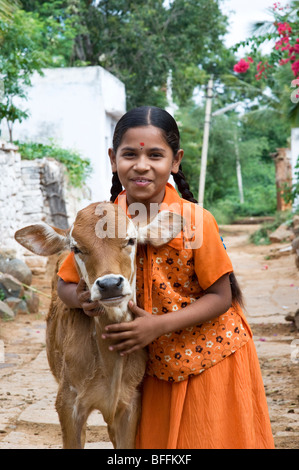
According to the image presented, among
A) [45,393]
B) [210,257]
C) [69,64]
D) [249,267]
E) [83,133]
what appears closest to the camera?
[210,257]

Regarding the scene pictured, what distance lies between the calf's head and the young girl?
0.08 meters

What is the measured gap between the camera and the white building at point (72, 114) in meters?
14.3

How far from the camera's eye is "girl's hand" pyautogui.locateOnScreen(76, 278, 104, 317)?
2.22 meters

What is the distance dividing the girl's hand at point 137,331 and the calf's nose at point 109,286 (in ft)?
0.59

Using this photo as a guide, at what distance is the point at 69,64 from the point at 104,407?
1794cm

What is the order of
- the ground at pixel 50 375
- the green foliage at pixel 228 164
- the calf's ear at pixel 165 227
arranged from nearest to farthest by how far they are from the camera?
1. the calf's ear at pixel 165 227
2. the ground at pixel 50 375
3. the green foliage at pixel 228 164

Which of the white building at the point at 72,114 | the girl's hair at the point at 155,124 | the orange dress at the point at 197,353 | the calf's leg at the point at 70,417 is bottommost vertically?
the calf's leg at the point at 70,417

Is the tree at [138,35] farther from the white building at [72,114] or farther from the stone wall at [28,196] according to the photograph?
the stone wall at [28,196]

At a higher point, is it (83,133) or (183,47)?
(183,47)

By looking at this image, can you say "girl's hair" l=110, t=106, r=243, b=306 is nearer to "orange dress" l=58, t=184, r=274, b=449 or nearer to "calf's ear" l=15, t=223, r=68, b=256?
"orange dress" l=58, t=184, r=274, b=449

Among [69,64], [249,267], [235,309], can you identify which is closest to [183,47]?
[69,64]

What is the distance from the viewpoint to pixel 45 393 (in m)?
4.85

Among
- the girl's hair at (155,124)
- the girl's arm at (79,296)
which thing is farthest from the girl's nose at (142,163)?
the girl's arm at (79,296)
